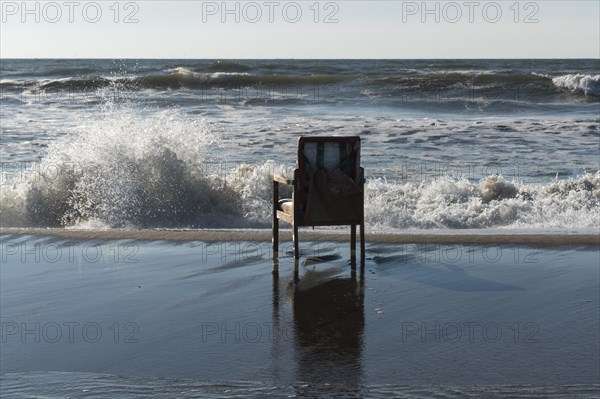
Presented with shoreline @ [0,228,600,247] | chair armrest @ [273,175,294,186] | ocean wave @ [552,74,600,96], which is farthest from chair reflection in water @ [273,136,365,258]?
ocean wave @ [552,74,600,96]

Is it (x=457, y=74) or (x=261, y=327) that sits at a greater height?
(x=457, y=74)

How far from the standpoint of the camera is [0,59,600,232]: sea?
1234 centimetres

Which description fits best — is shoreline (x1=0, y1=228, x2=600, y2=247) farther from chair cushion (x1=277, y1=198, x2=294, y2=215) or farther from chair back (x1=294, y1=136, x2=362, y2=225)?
chair back (x1=294, y1=136, x2=362, y2=225)

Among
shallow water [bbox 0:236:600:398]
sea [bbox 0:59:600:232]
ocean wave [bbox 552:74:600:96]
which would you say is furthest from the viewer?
ocean wave [bbox 552:74:600:96]

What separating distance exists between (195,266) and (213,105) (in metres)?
22.9

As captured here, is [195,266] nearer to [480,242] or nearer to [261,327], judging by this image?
[261,327]

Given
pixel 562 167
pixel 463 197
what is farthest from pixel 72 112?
pixel 463 197

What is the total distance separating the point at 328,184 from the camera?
328 inches

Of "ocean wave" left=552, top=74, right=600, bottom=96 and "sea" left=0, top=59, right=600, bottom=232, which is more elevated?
"ocean wave" left=552, top=74, right=600, bottom=96

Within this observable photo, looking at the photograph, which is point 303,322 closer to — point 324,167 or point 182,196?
point 324,167

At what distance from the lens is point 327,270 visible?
830cm

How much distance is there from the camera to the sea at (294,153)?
486 inches

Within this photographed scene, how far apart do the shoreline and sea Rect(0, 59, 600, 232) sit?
3.55ft

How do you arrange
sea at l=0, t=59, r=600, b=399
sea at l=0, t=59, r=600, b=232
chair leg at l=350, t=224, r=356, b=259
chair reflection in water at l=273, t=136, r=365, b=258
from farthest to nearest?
sea at l=0, t=59, r=600, b=232 → chair leg at l=350, t=224, r=356, b=259 → chair reflection in water at l=273, t=136, r=365, b=258 → sea at l=0, t=59, r=600, b=399
